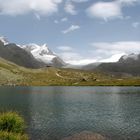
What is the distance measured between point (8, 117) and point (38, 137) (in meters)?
10.8

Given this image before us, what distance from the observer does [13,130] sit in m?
41.4

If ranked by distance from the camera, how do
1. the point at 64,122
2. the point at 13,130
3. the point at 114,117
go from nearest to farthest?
the point at 13,130 < the point at 64,122 < the point at 114,117

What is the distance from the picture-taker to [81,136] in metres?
43.4

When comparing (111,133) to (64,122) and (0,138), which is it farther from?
(0,138)

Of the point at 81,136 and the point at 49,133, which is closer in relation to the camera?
the point at 81,136

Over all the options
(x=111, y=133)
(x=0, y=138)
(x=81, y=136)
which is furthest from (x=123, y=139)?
(x=0, y=138)

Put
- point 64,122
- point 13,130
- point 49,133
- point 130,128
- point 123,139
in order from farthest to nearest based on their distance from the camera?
point 64,122 < point 130,128 < point 49,133 < point 123,139 < point 13,130

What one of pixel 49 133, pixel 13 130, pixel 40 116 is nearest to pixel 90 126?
pixel 49 133

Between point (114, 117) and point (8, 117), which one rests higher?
point (8, 117)

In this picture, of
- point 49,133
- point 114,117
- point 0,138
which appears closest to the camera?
point 0,138

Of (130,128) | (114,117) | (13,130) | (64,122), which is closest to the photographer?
(13,130)

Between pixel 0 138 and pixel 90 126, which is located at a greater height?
pixel 0 138

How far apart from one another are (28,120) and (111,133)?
75.2 feet

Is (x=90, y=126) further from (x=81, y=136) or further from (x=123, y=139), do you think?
(x=81, y=136)
